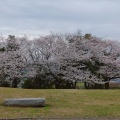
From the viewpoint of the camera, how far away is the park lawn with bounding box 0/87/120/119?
10086 mm

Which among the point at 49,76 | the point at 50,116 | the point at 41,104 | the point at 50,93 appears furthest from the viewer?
the point at 49,76

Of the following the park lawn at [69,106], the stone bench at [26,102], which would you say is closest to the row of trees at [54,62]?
the park lawn at [69,106]

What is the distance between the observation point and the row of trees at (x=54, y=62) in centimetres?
2177

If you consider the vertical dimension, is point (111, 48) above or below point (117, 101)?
above

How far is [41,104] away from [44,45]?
11.7m

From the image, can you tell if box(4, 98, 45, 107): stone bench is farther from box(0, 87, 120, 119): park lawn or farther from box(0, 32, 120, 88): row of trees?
box(0, 32, 120, 88): row of trees

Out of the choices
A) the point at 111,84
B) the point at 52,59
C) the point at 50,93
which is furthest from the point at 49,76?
the point at 50,93

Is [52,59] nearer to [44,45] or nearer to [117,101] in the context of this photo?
[44,45]

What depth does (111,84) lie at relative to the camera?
24.0 meters

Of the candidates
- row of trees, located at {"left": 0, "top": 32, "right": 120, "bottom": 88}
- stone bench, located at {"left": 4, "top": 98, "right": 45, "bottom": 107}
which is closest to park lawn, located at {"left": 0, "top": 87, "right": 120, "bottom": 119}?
stone bench, located at {"left": 4, "top": 98, "right": 45, "bottom": 107}

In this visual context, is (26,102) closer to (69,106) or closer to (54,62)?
(69,106)

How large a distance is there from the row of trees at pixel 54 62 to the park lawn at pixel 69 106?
7.49m

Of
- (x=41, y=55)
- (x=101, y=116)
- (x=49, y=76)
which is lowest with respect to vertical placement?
(x=101, y=116)

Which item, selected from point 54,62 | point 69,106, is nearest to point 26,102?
point 69,106
